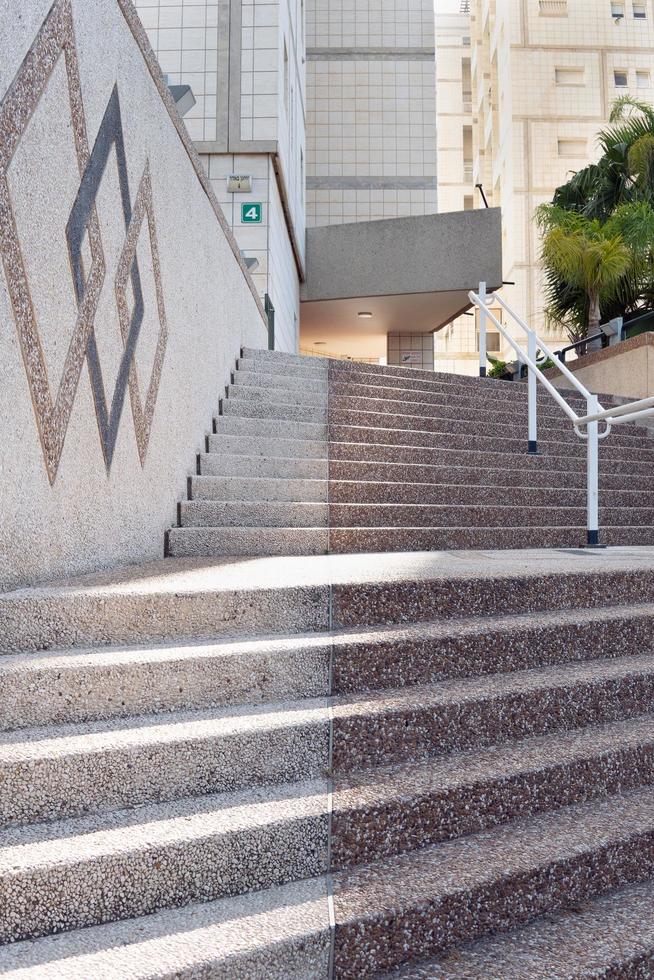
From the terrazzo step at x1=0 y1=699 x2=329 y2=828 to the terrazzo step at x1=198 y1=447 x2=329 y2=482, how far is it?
2.13m

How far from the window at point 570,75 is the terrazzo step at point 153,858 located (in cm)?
3233

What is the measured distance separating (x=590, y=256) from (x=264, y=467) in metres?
6.48

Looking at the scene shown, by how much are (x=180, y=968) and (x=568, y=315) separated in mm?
10463

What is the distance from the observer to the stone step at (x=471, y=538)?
Answer: 3309 mm

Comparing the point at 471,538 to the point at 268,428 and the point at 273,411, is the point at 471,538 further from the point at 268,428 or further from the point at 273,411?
the point at 273,411

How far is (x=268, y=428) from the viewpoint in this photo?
4277 millimetres

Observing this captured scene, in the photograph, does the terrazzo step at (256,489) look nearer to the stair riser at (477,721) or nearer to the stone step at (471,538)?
the stone step at (471,538)

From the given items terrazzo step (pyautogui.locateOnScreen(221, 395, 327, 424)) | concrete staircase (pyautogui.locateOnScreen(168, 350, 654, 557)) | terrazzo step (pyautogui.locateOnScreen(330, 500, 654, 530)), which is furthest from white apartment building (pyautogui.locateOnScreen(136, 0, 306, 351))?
terrazzo step (pyautogui.locateOnScreen(330, 500, 654, 530))

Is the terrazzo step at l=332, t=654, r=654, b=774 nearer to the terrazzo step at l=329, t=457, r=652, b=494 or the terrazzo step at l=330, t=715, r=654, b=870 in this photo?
→ the terrazzo step at l=330, t=715, r=654, b=870

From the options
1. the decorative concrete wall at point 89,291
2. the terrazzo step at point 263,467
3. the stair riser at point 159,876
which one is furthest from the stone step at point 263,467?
the stair riser at point 159,876

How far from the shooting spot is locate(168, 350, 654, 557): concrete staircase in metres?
3.37

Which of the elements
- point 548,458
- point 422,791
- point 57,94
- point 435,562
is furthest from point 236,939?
point 548,458

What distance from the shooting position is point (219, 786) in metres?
1.56

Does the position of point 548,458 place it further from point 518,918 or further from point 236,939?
point 236,939
